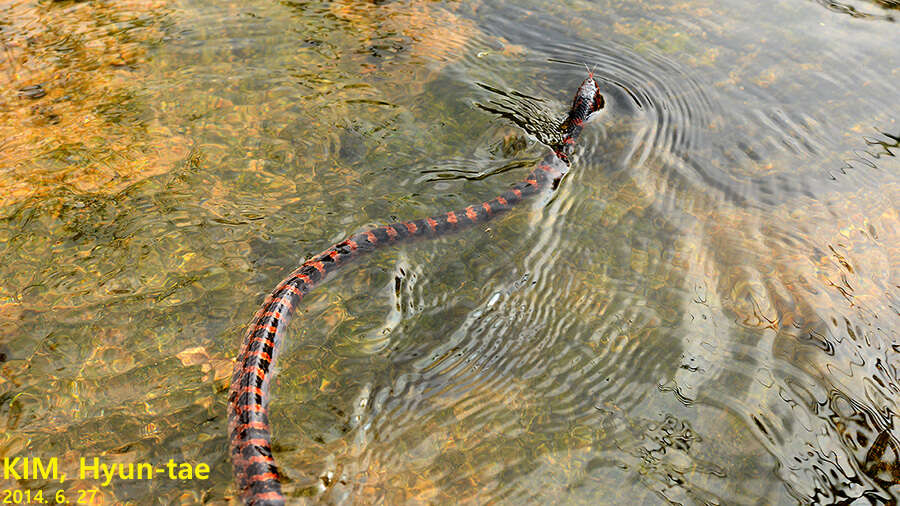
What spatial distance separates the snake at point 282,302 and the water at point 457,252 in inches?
4.9

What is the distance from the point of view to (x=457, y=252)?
594 centimetres

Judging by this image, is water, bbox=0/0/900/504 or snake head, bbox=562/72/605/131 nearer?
water, bbox=0/0/900/504

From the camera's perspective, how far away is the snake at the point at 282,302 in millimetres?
4148

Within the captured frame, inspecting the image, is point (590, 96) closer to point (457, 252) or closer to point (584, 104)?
point (584, 104)

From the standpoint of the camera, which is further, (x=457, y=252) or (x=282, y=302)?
(x=457, y=252)

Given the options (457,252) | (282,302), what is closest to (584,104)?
(457,252)

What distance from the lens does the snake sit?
163 inches

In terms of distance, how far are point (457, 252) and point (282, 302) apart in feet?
5.89

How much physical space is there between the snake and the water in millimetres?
126

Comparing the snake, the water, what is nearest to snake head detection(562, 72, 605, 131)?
the snake

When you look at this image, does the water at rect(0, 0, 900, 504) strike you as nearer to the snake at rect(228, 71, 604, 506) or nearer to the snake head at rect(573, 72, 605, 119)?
the snake at rect(228, 71, 604, 506)

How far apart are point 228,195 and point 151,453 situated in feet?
9.25

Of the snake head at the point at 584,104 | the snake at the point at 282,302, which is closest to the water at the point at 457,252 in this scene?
the snake at the point at 282,302

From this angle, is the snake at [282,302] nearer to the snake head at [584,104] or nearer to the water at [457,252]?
the snake head at [584,104]
